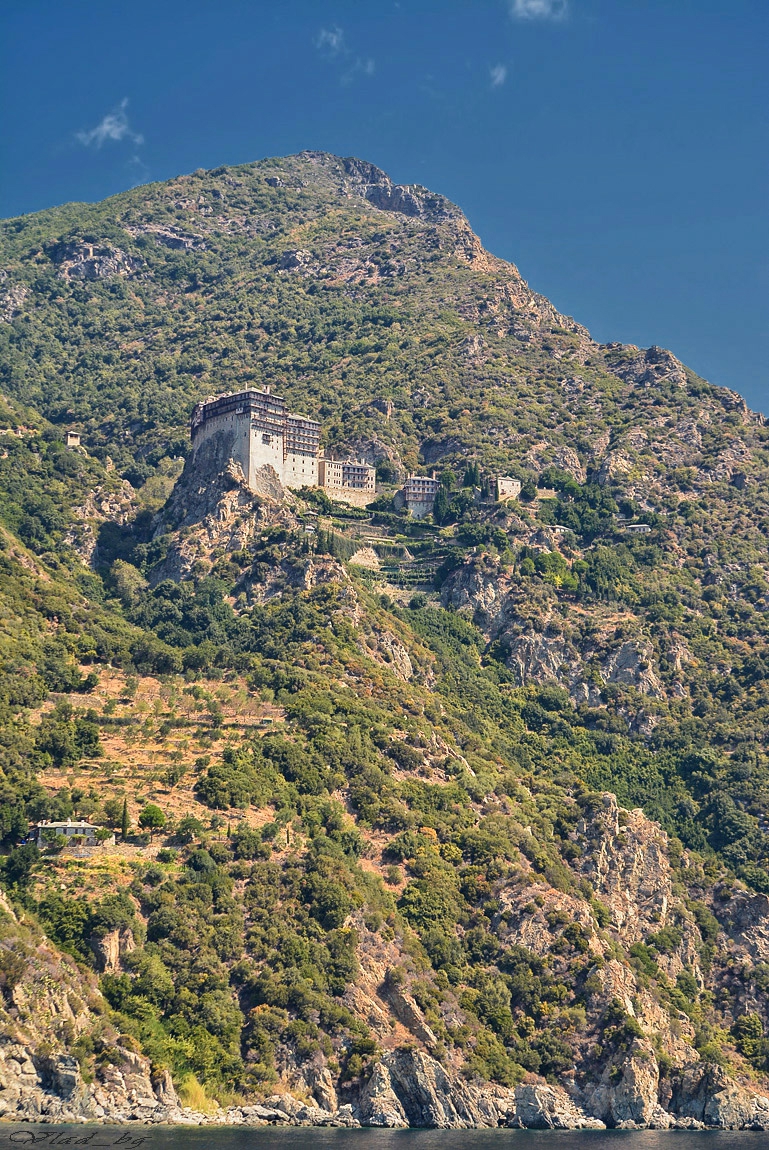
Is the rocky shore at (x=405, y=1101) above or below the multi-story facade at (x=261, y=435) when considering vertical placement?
below

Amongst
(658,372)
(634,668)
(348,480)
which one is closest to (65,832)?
(634,668)

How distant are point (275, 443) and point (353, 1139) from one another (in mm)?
83102

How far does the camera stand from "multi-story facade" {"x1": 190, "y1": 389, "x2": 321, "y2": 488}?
148 metres

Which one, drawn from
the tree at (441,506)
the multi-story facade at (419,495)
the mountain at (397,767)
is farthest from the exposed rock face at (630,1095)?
the multi-story facade at (419,495)

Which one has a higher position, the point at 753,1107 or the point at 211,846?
the point at 211,846

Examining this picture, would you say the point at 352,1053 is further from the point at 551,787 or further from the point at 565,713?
the point at 565,713

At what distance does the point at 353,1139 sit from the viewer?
80.4 meters

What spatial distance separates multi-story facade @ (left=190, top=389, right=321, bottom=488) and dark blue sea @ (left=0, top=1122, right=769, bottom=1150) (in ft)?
240

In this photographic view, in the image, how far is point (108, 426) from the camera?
190m

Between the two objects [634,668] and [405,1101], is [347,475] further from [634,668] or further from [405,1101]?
[405,1101]

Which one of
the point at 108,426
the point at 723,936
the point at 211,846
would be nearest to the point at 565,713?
the point at 723,936

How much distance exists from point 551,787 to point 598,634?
25455 millimetres

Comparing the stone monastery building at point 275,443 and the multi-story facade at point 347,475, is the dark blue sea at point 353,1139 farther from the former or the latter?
the multi-story facade at point 347,475

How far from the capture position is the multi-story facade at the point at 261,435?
148 m
